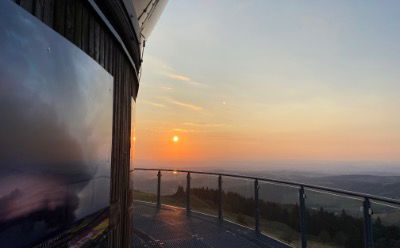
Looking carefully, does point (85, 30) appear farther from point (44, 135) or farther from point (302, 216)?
point (302, 216)

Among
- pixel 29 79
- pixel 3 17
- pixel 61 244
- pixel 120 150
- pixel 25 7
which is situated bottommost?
pixel 61 244

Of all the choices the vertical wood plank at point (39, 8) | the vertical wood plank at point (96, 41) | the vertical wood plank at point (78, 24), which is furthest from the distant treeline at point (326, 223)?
the vertical wood plank at point (39, 8)

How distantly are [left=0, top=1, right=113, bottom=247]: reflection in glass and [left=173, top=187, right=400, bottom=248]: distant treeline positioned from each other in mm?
3406

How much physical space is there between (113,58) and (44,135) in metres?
1.58

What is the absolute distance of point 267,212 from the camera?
6430mm

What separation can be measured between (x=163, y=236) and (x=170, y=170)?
3.32 meters

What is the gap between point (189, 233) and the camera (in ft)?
20.9

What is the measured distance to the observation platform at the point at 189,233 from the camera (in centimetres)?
570

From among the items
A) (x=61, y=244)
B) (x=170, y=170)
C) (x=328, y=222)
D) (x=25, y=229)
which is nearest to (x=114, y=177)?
(x=61, y=244)

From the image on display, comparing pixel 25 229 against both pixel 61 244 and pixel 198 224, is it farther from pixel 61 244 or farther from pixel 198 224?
pixel 198 224

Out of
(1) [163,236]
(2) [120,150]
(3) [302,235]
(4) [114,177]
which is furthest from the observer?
(1) [163,236]

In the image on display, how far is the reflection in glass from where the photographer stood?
3.92 ft

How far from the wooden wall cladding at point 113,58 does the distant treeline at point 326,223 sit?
2.95 metres

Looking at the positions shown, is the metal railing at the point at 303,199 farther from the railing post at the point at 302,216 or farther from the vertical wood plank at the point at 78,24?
the vertical wood plank at the point at 78,24
